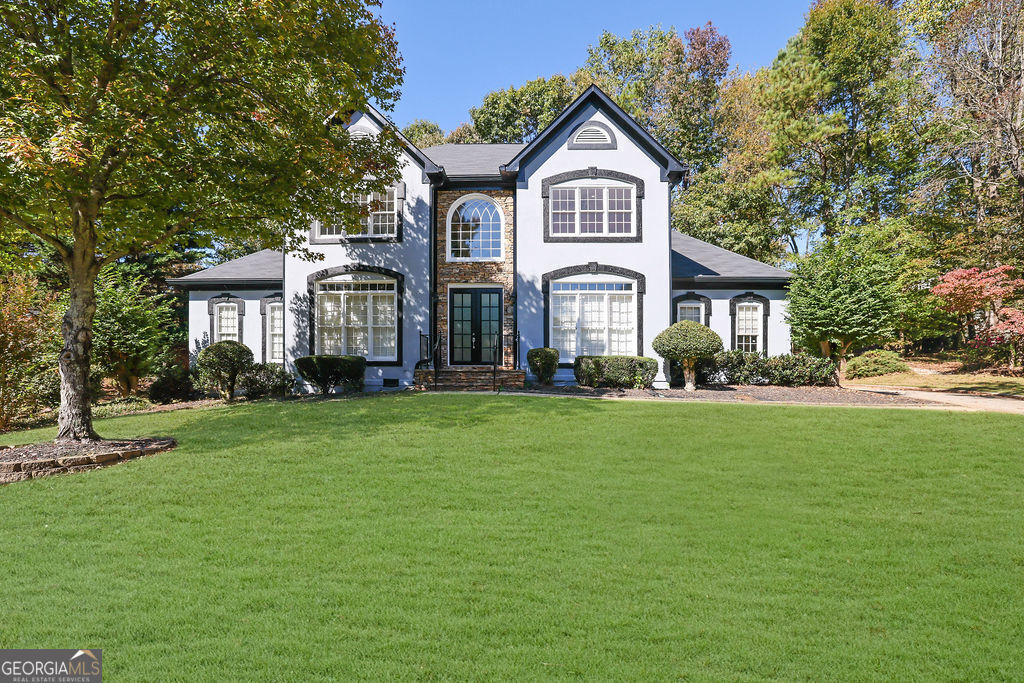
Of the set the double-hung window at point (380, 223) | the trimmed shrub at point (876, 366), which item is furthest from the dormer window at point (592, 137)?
the trimmed shrub at point (876, 366)

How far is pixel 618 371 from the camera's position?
15250mm

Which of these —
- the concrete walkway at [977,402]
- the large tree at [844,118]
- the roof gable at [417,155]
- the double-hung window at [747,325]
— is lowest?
the concrete walkway at [977,402]

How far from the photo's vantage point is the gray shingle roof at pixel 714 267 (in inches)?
683

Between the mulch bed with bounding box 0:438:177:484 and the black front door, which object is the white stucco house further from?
the mulch bed with bounding box 0:438:177:484

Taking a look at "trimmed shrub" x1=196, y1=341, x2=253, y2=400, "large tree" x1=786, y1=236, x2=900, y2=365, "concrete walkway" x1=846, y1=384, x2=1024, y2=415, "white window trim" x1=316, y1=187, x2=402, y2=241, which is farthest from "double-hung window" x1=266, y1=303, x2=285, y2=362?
"concrete walkway" x1=846, y1=384, x2=1024, y2=415

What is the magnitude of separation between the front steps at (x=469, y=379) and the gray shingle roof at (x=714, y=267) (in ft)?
22.5

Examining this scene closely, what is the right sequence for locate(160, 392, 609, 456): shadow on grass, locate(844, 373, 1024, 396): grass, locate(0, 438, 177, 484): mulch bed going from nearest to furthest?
1. locate(0, 438, 177, 484): mulch bed
2. locate(160, 392, 609, 456): shadow on grass
3. locate(844, 373, 1024, 396): grass

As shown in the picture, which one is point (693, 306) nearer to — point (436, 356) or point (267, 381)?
point (436, 356)

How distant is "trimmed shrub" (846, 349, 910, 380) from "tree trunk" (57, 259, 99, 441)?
25.3 m

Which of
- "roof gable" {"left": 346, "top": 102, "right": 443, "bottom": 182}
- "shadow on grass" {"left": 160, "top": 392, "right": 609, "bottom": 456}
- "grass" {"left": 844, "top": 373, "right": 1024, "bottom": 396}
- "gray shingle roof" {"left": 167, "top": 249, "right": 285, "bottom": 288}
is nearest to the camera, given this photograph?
"shadow on grass" {"left": 160, "top": 392, "right": 609, "bottom": 456}

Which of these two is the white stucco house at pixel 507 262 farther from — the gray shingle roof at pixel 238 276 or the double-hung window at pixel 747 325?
the double-hung window at pixel 747 325

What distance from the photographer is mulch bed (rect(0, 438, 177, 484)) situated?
270 inches

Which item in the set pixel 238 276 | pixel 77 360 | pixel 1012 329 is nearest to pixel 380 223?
pixel 238 276
